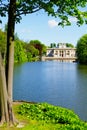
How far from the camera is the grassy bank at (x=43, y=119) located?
443 inches

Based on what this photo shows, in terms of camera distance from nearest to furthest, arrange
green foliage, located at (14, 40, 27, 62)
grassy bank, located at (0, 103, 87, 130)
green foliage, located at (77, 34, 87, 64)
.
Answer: grassy bank, located at (0, 103, 87, 130)
green foliage, located at (14, 40, 27, 62)
green foliage, located at (77, 34, 87, 64)

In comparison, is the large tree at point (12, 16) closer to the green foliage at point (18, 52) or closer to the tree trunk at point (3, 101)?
the tree trunk at point (3, 101)

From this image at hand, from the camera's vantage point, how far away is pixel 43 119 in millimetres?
12688

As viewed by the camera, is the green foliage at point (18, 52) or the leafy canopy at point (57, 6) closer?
the leafy canopy at point (57, 6)

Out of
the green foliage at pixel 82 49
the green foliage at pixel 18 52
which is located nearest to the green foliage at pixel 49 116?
the green foliage at pixel 18 52

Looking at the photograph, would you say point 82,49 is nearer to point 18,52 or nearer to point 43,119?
point 18,52

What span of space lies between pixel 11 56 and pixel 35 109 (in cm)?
260

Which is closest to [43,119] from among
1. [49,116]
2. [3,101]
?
[49,116]

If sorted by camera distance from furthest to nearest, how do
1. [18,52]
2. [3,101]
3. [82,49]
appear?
[82,49] < [18,52] < [3,101]

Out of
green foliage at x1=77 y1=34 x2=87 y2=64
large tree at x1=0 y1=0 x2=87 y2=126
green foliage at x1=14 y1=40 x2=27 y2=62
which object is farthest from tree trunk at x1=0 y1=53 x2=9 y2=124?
green foliage at x1=77 y1=34 x2=87 y2=64

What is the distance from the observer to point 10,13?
12727mm

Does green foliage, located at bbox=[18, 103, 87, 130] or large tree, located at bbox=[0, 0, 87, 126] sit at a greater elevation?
large tree, located at bbox=[0, 0, 87, 126]

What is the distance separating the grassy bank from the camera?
443 inches

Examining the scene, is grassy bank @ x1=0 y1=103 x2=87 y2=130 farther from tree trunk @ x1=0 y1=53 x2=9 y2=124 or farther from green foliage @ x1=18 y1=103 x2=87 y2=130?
tree trunk @ x1=0 y1=53 x2=9 y2=124
